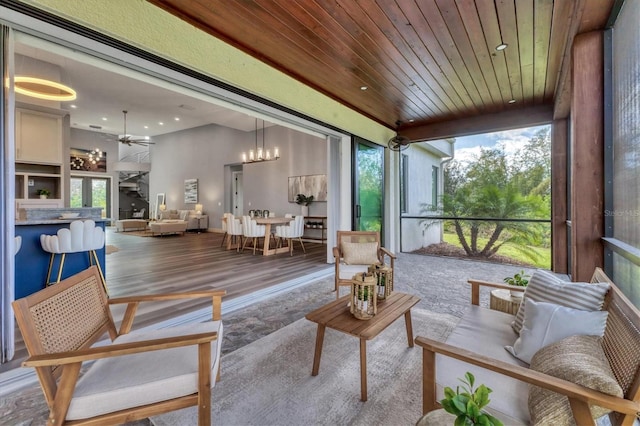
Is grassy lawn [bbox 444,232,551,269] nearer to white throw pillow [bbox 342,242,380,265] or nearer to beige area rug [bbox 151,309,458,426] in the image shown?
white throw pillow [bbox 342,242,380,265]

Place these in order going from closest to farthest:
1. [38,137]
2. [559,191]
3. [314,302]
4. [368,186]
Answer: [314,302] → [559,191] → [38,137] → [368,186]

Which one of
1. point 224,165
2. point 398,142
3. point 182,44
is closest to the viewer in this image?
point 182,44

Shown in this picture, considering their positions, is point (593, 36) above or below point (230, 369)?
above

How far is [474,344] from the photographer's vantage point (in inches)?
60.4

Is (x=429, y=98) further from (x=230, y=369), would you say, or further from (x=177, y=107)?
(x=177, y=107)

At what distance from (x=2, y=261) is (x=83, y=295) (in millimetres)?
840

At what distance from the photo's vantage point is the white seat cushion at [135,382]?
1.07 m

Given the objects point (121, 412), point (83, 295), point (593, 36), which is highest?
point (593, 36)

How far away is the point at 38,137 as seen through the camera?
16.0 ft

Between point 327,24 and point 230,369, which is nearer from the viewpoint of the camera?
point 230,369

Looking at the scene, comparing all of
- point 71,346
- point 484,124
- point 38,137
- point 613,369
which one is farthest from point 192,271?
point 484,124

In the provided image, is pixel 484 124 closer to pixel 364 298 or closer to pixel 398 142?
pixel 398 142

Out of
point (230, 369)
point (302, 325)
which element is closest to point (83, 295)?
point (230, 369)

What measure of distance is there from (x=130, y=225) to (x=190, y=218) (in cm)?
274
